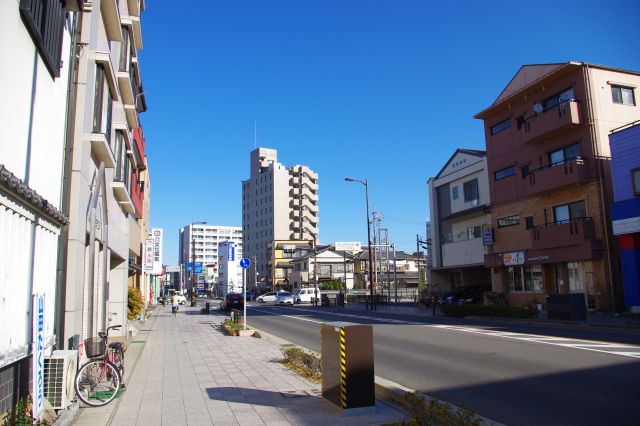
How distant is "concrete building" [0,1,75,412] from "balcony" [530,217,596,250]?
27.2m

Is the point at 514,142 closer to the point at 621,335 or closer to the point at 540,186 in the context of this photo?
the point at 540,186

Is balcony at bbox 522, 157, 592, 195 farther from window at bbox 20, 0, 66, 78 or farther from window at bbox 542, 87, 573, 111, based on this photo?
window at bbox 20, 0, 66, 78

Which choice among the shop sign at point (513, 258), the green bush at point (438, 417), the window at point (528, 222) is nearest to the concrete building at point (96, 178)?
the green bush at point (438, 417)

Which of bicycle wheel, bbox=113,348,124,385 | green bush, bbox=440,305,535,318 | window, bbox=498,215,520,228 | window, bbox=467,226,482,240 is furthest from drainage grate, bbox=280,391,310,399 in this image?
window, bbox=467,226,482,240

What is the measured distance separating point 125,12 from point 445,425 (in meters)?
18.9

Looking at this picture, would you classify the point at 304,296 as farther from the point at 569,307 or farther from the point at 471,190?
the point at 569,307

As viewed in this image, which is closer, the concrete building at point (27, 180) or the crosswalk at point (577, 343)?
the concrete building at point (27, 180)

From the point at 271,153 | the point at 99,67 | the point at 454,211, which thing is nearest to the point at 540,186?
the point at 454,211

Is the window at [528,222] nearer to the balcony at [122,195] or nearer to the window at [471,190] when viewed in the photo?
the window at [471,190]

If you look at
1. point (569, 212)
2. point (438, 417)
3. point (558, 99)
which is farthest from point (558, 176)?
point (438, 417)

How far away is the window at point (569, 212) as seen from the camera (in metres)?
29.4

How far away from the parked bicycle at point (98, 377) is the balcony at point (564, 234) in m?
26.5

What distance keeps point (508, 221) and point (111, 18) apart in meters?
29.3

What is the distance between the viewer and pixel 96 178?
1198 cm
